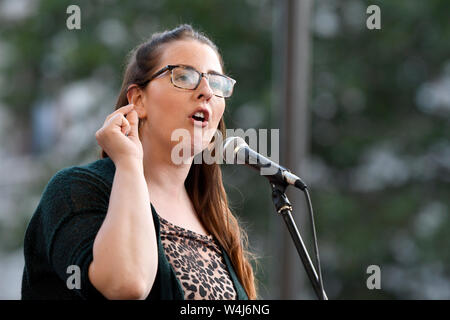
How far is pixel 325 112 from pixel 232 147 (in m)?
3.41

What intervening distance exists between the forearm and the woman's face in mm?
A: 228

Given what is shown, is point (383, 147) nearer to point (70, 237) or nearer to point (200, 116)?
point (200, 116)

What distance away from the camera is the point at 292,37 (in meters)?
3.28

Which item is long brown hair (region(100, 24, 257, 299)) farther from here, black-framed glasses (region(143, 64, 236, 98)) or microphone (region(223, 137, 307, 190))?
microphone (region(223, 137, 307, 190))

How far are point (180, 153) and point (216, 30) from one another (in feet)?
10.1

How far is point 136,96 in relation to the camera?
150 cm

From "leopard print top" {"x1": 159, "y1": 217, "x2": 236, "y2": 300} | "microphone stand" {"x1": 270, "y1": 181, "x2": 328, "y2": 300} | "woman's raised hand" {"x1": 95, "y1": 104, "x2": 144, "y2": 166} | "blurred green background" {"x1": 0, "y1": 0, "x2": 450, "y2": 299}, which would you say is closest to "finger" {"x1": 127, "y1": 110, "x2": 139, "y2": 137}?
"woman's raised hand" {"x1": 95, "y1": 104, "x2": 144, "y2": 166}

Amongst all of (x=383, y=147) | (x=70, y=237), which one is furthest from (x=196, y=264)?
(x=383, y=147)

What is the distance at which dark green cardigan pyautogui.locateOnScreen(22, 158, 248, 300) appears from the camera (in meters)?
1.19

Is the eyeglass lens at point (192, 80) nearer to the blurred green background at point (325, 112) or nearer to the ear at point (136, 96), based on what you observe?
the ear at point (136, 96)

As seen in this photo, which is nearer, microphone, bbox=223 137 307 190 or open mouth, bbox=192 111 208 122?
microphone, bbox=223 137 307 190

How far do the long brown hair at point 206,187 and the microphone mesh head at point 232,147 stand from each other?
0.25m

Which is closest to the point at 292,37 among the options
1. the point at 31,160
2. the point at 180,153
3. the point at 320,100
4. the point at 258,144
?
the point at 320,100
